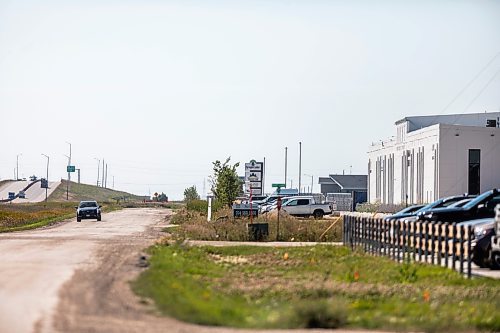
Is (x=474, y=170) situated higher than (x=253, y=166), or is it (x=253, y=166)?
(x=474, y=170)

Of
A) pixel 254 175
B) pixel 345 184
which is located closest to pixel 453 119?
pixel 345 184

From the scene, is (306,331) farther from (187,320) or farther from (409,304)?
(409,304)

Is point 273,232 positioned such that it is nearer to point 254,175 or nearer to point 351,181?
point 254,175

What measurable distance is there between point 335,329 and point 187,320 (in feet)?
7.01

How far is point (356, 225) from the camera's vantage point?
2891 cm

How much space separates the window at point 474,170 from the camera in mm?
71562

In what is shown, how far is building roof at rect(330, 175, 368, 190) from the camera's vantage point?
451ft

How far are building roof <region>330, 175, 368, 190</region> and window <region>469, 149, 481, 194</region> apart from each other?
2533 inches

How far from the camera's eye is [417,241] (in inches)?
881

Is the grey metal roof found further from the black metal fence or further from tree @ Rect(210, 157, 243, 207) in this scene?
the black metal fence

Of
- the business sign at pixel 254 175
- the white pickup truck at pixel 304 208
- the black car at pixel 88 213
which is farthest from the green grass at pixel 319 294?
the black car at pixel 88 213

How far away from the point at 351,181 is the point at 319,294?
411 feet

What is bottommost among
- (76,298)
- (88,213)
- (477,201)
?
(76,298)

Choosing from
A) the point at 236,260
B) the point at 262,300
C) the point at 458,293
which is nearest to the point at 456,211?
the point at 236,260
